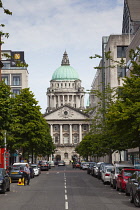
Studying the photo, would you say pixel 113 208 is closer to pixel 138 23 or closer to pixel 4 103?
pixel 4 103

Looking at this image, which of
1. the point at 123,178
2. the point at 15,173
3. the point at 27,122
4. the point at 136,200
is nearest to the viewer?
the point at 136,200

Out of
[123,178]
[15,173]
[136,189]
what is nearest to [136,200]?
[136,189]

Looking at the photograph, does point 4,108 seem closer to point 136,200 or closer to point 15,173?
point 15,173

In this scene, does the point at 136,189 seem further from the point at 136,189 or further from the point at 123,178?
the point at 123,178

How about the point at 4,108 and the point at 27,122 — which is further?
the point at 27,122

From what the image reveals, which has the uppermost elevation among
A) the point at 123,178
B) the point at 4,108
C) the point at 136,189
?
the point at 4,108

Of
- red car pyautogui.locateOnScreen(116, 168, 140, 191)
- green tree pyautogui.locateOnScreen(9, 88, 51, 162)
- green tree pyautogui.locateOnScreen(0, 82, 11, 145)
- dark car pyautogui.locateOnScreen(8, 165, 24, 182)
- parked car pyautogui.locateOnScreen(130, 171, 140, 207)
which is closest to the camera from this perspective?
parked car pyautogui.locateOnScreen(130, 171, 140, 207)

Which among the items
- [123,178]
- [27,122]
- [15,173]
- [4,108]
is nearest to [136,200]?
[123,178]

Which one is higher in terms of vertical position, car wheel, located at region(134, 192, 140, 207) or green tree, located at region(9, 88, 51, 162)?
green tree, located at region(9, 88, 51, 162)

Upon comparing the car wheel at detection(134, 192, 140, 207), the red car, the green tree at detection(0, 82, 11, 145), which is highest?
the green tree at detection(0, 82, 11, 145)

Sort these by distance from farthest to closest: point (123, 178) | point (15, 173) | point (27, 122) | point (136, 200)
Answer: point (27, 122), point (15, 173), point (123, 178), point (136, 200)

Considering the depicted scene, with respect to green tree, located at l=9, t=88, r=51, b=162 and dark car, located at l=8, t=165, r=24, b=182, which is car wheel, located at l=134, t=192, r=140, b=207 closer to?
dark car, located at l=8, t=165, r=24, b=182

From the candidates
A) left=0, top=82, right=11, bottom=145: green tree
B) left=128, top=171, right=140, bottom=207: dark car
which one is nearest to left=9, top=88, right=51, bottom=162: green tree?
left=0, top=82, right=11, bottom=145: green tree

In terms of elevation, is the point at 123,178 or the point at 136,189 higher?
the point at 123,178
